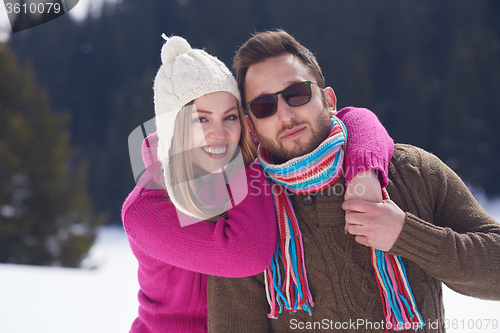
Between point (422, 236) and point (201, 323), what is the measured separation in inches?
42.2

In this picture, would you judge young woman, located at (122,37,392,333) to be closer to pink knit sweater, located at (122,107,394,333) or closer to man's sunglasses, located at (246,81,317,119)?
pink knit sweater, located at (122,107,394,333)

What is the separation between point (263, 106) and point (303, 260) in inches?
28.2

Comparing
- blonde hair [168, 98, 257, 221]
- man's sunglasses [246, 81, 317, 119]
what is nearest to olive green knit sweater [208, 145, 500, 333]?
blonde hair [168, 98, 257, 221]

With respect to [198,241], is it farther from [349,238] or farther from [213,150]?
[349,238]

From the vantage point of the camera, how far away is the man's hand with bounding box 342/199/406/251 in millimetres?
1510

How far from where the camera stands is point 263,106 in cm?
184

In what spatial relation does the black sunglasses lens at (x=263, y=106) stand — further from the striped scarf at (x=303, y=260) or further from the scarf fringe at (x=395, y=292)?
the scarf fringe at (x=395, y=292)

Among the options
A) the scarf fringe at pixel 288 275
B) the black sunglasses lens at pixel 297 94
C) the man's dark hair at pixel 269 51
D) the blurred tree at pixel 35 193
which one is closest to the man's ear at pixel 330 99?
the man's dark hair at pixel 269 51

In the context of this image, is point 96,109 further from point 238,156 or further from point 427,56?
point 238,156

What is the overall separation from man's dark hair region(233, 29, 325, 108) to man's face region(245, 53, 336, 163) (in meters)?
0.03

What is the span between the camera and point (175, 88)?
1.76 metres

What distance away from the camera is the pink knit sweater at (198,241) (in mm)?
1578

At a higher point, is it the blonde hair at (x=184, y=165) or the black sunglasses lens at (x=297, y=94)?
the black sunglasses lens at (x=297, y=94)

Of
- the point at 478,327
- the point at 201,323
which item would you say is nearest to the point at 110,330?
the point at 201,323
